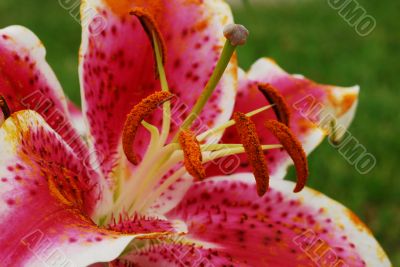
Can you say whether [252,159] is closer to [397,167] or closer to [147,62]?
[147,62]

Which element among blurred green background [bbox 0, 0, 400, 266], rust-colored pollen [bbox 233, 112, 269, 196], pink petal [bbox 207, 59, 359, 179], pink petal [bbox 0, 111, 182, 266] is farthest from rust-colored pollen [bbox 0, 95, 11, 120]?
blurred green background [bbox 0, 0, 400, 266]

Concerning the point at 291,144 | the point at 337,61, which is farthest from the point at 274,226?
the point at 337,61

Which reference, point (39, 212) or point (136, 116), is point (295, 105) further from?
point (39, 212)

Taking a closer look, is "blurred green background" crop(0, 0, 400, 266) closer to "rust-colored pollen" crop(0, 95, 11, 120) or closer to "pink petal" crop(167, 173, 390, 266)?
"pink petal" crop(167, 173, 390, 266)

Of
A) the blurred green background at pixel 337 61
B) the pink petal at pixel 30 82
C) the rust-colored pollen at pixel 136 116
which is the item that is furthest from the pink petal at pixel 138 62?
the blurred green background at pixel 337 61

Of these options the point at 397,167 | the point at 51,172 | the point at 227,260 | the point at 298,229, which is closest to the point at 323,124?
the point at 298,229
